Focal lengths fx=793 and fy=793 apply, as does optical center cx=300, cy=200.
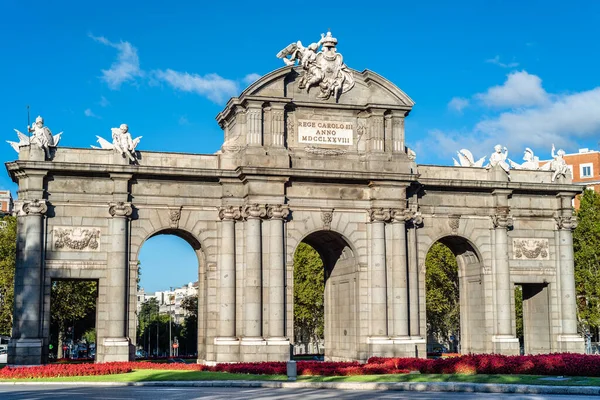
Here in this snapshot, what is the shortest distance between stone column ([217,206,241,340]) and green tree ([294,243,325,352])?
1550 inches

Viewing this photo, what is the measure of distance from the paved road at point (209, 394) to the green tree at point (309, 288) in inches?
2047

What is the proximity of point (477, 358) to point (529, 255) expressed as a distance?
14615 mm

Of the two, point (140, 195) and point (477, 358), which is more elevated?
point (140, 195)

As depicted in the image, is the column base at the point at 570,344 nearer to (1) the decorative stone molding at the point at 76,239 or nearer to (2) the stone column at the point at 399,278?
(2) the stone column at the point at 399,278

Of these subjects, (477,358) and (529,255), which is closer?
(477,358)

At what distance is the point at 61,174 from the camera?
39625 millimetres

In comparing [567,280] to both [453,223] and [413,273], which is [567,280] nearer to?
[453,223]

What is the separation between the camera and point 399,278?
42438 millimetres

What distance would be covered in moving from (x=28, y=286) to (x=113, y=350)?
515cm

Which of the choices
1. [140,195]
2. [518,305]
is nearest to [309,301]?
[518,305]

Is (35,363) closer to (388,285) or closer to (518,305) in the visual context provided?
(388,285)

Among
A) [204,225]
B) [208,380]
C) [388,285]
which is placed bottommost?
[208,380]

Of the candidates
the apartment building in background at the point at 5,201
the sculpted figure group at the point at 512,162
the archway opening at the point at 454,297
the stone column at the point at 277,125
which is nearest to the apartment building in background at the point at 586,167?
the archway opening at the point at 454,297

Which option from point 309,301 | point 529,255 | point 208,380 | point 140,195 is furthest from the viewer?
point 309,301
